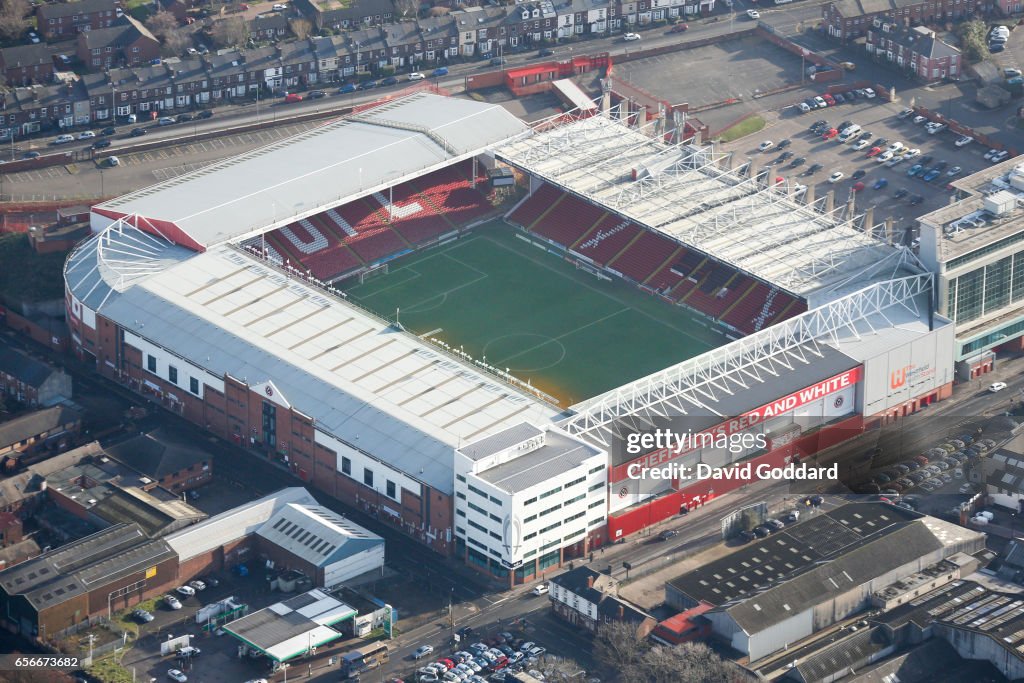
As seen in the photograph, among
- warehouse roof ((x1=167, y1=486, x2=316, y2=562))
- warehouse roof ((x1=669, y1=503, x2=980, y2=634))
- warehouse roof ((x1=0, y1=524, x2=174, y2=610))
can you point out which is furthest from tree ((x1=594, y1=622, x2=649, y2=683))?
warehouse roof ((x1=0, y1=524, x2=174, y2=610))

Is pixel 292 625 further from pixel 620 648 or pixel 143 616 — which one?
pixel 620 648

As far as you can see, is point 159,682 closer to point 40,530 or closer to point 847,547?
point 40,530

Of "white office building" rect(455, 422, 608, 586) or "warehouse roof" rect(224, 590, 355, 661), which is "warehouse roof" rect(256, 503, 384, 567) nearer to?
"warehouse roof" rect(224, 590, 355, 661)

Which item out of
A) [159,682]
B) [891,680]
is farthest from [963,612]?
[159,682]

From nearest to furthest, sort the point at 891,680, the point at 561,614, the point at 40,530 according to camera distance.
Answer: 1. the point at 891,680
2. the point at 561,614
3. the point at 40,530

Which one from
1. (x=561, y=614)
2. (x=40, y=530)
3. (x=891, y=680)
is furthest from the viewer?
(x=40, y=530)

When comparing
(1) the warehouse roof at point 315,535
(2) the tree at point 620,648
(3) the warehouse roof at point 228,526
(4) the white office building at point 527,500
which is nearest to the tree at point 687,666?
(2) the tree at point 620,648

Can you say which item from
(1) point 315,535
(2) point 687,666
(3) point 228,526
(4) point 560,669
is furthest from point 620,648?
(3) point 228,526

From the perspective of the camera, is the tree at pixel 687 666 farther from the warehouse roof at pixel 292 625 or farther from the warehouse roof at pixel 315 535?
the warehouse roof at pixel 315 535
